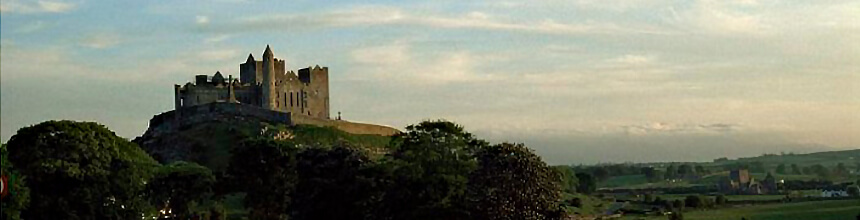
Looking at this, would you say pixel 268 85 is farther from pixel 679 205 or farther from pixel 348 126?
pixel 679 205

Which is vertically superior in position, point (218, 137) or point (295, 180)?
point (218, 137)

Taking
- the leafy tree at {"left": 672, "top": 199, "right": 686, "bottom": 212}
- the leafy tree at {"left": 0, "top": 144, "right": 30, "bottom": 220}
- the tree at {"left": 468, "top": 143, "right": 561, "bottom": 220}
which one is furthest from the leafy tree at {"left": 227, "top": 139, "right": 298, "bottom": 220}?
the leafy tree at {"left": 672, "top": 199, "right": 686, "bottom": 212}

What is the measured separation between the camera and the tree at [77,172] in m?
69.6

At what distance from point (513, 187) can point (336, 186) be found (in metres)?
14.1

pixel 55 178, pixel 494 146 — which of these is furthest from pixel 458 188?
pixel 55 178

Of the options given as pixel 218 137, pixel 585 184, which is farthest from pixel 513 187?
pixel 585 184

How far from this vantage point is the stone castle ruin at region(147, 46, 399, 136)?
5408 inches

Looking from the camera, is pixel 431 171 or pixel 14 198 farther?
pixel 431 171

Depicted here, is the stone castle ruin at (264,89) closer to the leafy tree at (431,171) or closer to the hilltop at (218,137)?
the hilltop at (218,137)

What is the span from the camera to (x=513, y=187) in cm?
6138

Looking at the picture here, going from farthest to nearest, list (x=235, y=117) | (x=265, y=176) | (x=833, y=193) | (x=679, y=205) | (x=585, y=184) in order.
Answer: (x=585, y=184), (x=833, y=193), (x=679, y=205), (x=235, y=117), (x=265, y=176)

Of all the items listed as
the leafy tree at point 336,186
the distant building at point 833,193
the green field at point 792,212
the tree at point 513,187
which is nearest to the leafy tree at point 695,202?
the green field at point 792,212

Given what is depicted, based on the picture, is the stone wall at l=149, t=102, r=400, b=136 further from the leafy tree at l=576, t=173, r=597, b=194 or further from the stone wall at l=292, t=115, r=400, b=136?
the leafy tree at l=576, t=173, r=597, b=194

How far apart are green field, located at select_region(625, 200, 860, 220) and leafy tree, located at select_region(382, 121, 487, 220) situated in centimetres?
4859
